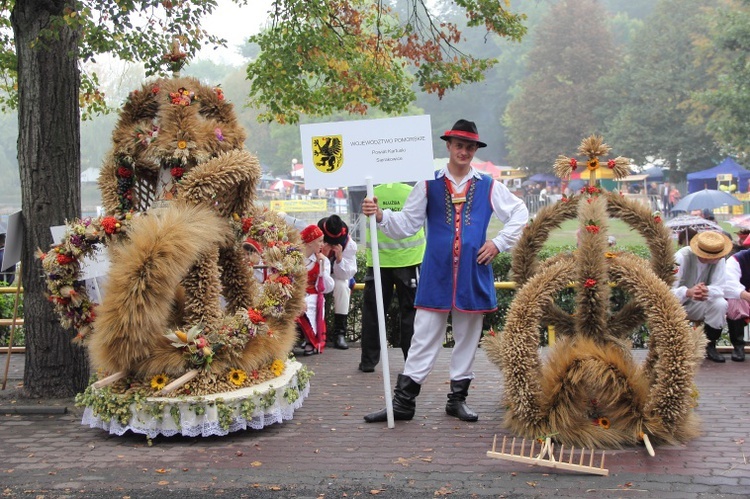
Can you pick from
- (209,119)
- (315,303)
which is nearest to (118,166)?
(209,119)

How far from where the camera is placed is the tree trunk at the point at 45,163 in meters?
7.57

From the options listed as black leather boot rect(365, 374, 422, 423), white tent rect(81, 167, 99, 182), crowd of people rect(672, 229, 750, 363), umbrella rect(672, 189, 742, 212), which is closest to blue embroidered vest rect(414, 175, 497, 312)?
black leather boot rect(365, 374, 422, 423)

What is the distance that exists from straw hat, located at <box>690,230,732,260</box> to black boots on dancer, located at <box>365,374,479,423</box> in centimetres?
342

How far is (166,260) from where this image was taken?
6.16 meters

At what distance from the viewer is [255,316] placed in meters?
6.64

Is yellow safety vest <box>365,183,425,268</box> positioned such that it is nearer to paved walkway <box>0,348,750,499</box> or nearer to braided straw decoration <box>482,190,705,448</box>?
paved walkway <box>0,348,750,499</box>

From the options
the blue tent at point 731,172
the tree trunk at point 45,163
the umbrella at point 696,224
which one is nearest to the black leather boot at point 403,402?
the tree trunk at point 45,163

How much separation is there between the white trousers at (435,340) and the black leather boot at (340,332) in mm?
3758

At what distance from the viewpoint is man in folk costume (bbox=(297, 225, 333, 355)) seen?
9930 millimetres

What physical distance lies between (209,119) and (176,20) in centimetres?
270

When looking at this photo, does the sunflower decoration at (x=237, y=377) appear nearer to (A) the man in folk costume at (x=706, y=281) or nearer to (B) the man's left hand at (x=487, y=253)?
(B) the man's left hand at (x=487, y=253)

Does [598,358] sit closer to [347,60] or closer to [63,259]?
[63,259]

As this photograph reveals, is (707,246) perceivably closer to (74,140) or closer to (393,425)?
(393,425)

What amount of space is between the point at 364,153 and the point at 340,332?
4269mm
